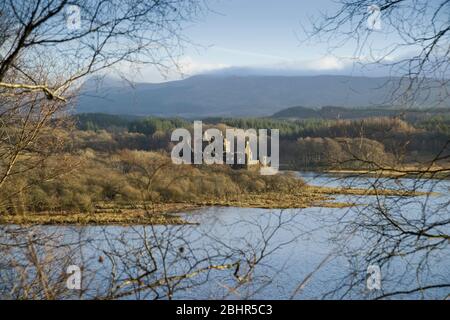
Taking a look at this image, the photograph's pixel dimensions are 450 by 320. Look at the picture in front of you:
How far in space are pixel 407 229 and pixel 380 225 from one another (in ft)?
0.44

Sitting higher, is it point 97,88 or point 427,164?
point 97,88

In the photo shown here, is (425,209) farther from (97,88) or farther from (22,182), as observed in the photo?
(22,182)

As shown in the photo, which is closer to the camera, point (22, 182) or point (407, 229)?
point (407, 229)

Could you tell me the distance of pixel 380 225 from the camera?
274cm

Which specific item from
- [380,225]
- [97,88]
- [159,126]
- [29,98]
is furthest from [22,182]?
[159,126]

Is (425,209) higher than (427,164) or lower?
lower
